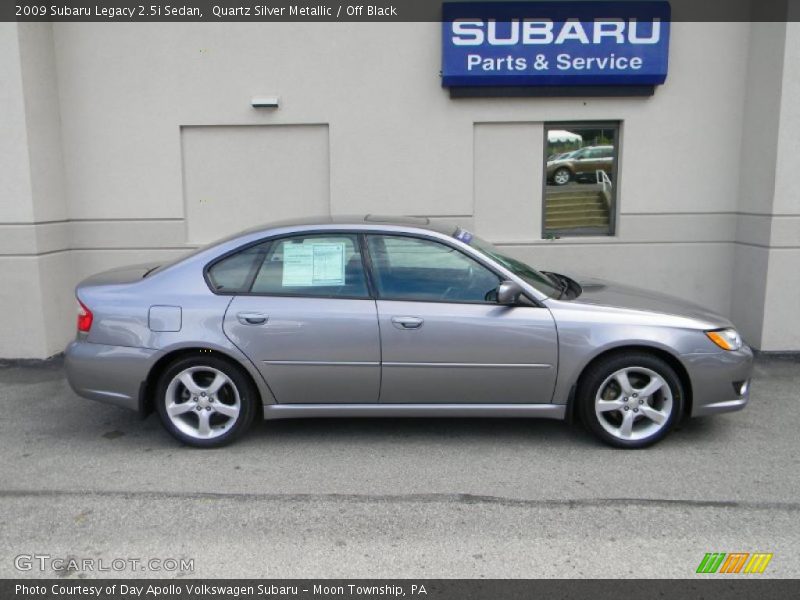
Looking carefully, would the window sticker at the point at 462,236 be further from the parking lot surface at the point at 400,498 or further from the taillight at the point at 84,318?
the taillight at the point at 84,318

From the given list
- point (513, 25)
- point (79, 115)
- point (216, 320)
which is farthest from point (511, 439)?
point (79, 115)

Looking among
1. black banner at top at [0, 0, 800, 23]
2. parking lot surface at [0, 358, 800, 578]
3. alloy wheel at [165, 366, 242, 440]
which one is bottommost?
parking lot surface at [0, 358, 800, 578]

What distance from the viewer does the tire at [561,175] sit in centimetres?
757

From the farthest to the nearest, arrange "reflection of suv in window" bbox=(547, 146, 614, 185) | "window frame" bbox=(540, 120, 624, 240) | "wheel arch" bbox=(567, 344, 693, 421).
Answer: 1. "reflection of suv in window" bbox=(547, 146, 614, 185)
2. "window frame" bbox=(540, 120, 624, 240)
3. "wheel arch" bbox=(567, 344, 693, 421)

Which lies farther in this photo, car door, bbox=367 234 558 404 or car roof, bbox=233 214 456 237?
car roof, bbox=233 214 456 237

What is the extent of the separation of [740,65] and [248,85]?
5338 mm

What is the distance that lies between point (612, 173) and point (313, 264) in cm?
441

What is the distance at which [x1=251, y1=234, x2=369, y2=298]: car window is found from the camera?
15.0 feet

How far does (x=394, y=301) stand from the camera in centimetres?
450

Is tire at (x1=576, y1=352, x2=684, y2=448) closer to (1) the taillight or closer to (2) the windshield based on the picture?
(2) the windshield

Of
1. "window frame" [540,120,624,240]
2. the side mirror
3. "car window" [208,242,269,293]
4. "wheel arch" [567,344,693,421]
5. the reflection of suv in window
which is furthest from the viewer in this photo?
the reflection of suv in window

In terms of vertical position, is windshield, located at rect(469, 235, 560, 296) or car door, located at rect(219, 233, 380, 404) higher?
windshield, located at rect(469, 235, 560, 296)
